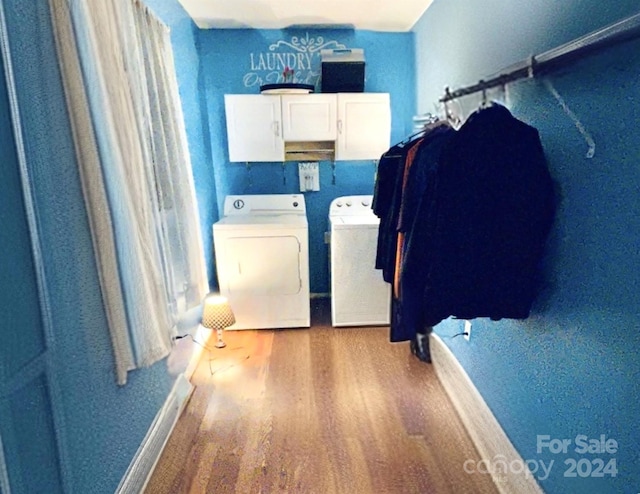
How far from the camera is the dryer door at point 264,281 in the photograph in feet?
9.20

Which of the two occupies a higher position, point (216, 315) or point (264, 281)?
point (264, 281)

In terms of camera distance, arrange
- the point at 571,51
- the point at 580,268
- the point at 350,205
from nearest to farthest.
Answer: the point at 571,51 < the point at 580,268 < the point at 350,205

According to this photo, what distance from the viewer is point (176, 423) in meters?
2.01

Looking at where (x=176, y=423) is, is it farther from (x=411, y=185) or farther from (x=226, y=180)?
(x=226, y=180)

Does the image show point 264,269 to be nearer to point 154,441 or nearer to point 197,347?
point 197,347

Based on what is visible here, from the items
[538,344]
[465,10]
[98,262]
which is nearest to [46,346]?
[98,262]

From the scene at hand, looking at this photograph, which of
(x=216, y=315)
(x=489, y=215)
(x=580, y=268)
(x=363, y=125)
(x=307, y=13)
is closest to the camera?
(x=580, y=268)

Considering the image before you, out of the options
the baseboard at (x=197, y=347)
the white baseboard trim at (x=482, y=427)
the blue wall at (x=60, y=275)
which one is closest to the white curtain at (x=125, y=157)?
the blue wall at (x=60, y=275)

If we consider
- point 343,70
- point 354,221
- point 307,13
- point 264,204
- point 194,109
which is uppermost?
point 307,13

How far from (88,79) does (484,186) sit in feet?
4.04

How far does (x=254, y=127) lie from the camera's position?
116 inches

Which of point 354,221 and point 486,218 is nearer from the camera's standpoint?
point 486,218

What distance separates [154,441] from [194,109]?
207 centimetres

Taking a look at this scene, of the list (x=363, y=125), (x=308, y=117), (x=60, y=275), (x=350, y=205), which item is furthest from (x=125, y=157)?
(x=350, y=205)
